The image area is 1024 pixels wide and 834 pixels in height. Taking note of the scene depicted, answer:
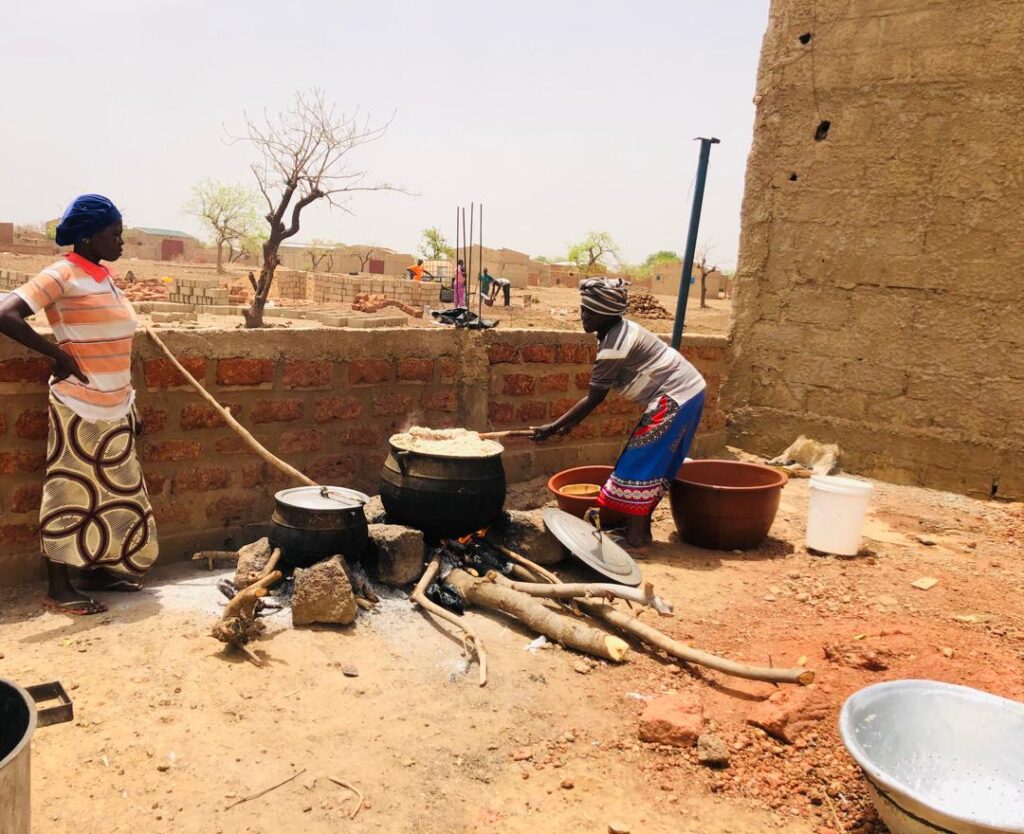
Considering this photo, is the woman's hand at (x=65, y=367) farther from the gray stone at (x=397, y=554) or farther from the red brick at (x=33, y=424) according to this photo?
the gray stone at (x=397, y=554)

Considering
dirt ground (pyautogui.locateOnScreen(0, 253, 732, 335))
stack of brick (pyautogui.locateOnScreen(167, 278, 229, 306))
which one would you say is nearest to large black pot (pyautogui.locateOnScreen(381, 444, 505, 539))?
dirt ground (pyautogui.locateOnScreen(0, 253, 732, 335))

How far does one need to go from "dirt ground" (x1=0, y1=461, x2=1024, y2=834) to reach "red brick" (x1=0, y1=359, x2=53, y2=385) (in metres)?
0.86

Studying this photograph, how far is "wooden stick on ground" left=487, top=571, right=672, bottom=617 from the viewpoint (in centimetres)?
333

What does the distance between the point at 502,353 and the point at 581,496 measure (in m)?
1.01

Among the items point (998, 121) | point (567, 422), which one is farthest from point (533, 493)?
point (998, 121)

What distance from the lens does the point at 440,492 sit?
371 cm

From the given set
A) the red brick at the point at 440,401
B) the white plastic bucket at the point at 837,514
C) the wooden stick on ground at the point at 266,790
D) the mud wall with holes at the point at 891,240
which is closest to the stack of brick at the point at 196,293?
the mud wall with holes at the point at 891,240

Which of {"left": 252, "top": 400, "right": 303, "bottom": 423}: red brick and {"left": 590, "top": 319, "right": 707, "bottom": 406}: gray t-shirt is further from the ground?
{"left": 590, "top": 319, "right": 707, "bottom": 406}: gray t-shirt

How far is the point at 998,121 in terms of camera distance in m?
5.74

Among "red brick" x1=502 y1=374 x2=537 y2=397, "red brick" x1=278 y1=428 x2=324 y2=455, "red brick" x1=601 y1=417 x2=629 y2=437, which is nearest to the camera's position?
"red brick" x1=278 y1=428 x2=324 y2=455

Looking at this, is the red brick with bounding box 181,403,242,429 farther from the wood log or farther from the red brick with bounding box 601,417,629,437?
the red brick with bounding box 601,417,629,437

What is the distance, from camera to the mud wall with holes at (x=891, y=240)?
580cm

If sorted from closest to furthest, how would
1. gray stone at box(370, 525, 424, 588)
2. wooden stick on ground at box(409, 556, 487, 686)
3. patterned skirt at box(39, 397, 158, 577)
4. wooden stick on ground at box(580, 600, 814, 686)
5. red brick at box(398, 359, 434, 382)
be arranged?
wooden stick on ground at box(580, 600, 814, 686), wooden stick on ground at box(409, 556, 487, 686), patterned skirt at box(39, 397, 158, 577), gray stone at box(370, 525, 424, 588), red brick at box(398, 359, 434, 382)

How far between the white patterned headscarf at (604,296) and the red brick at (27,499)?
2.57 m
